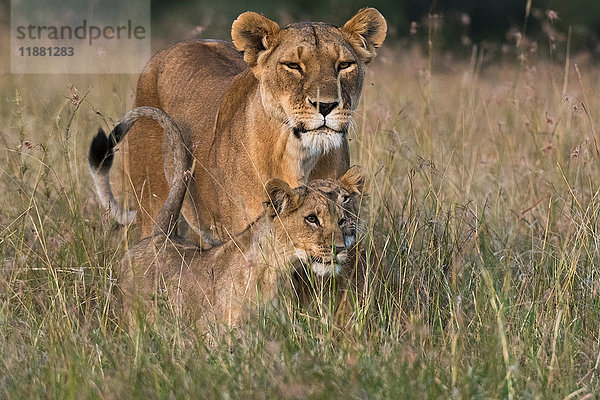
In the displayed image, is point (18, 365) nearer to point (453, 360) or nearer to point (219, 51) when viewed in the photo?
point (453, 360)

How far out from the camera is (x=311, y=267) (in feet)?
11.7

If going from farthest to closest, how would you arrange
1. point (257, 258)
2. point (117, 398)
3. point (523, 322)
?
point (257, 258) < point (523, 322) < point (117, 398)

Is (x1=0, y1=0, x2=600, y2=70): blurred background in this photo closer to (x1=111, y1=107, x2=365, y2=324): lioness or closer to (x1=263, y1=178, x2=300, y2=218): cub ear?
(x1=111, y1=107, x2=365, y2=324): lioness

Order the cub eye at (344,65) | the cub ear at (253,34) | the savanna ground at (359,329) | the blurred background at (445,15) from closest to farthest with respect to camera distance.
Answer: the savanna ground at (359,329) < the cub eye at (344,65) < the cub ear at (253,34) < the blurred background at (445,15)

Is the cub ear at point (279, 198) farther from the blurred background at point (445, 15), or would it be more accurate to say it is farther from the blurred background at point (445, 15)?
the blurred background at point (445, 15)

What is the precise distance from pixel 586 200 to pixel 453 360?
2497 millimetres

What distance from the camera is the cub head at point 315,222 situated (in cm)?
352

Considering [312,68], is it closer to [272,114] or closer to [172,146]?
[272,114]

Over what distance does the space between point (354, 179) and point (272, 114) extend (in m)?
0.47

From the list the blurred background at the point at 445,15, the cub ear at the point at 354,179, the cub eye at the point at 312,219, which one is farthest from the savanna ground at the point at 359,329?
the blurred background at the point at 445,15

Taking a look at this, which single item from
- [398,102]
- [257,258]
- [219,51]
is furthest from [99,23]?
[257,258]

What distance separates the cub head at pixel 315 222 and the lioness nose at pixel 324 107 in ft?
0.86

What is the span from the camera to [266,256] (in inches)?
145

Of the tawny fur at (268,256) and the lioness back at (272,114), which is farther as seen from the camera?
the lioness back at (272,114)
